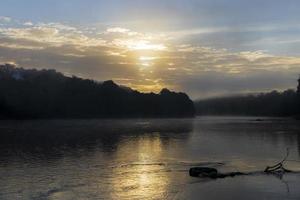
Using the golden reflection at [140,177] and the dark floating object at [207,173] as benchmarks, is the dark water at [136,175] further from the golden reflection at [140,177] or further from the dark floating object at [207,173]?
the dark floating object at [207,173]

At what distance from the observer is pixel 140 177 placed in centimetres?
4612

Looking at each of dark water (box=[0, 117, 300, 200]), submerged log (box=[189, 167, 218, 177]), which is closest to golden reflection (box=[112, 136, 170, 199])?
dark water (box=[0, 117, 300, 200])

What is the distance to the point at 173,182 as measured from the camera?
140 ft

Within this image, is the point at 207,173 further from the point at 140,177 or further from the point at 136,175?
the point at 136,175

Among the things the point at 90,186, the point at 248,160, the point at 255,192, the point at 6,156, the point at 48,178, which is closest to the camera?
the point at 255,192

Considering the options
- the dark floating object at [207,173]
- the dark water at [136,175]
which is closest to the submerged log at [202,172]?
the dark floating object at [207,173]

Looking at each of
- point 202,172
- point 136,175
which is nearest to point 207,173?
point 202,172

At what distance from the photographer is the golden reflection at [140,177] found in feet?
123

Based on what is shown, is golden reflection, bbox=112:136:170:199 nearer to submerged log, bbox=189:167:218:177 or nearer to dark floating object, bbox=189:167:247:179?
submerged log, bbox=189:167:218:177

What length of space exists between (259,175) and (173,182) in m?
9.46

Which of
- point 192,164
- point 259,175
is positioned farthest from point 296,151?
point 259,175

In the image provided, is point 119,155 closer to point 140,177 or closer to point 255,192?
point 140,177

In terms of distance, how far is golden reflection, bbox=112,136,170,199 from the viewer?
37.3m

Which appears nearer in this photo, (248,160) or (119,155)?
(248,160)
